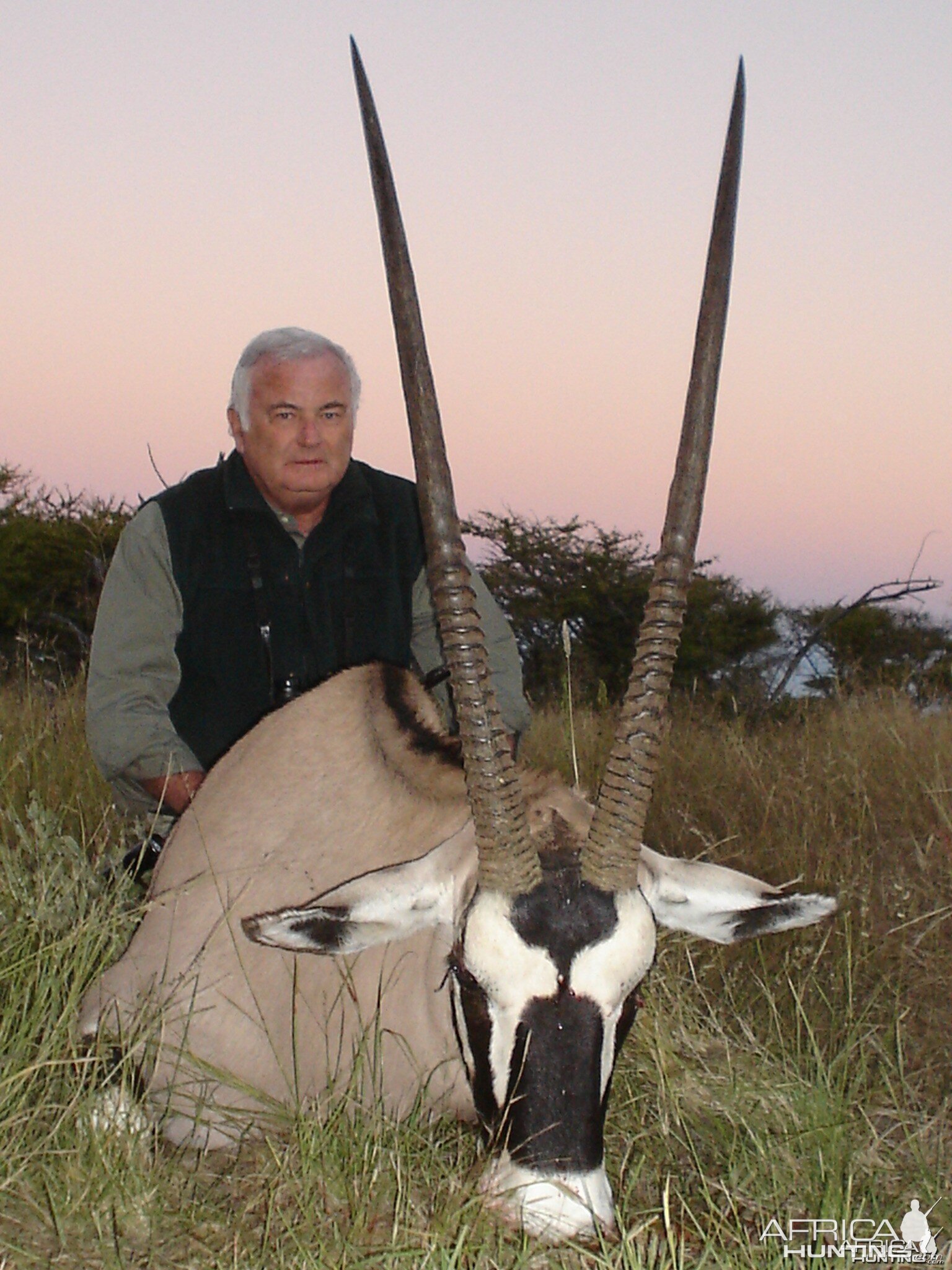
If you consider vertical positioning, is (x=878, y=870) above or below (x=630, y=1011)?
below

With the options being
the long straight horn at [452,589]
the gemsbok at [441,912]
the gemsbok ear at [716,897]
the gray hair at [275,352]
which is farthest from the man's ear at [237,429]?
the gemsbok ear at [716,897]

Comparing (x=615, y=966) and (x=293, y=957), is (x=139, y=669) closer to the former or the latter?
(x=293, y=957)

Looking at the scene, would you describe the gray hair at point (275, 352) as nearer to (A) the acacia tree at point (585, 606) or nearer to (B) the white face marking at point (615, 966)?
(B) the white face marking at point (615, 966)

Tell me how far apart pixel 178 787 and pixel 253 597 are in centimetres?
72

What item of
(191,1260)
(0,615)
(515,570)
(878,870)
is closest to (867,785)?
(878,870)

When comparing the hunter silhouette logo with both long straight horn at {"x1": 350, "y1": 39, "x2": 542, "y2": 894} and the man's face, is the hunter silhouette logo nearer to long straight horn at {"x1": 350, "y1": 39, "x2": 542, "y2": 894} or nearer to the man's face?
long straight horn at {"x1": 350, "y1": 39, "x2": 542, "y2": 894}

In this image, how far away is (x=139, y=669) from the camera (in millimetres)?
4250

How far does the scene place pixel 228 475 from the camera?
4.45 m

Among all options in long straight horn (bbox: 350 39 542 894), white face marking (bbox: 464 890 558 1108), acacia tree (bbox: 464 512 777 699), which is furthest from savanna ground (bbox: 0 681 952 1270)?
acacia tree (bbox: 464 512 777 699)

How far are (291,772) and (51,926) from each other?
719 millimetres

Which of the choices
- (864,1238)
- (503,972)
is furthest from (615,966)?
(864,1238)

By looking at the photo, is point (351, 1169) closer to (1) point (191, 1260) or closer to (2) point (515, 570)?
(1) point (191, 1260)

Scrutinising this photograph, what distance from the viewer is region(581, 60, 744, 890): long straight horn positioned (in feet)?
8.80

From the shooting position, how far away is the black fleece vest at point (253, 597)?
14.4 feet
